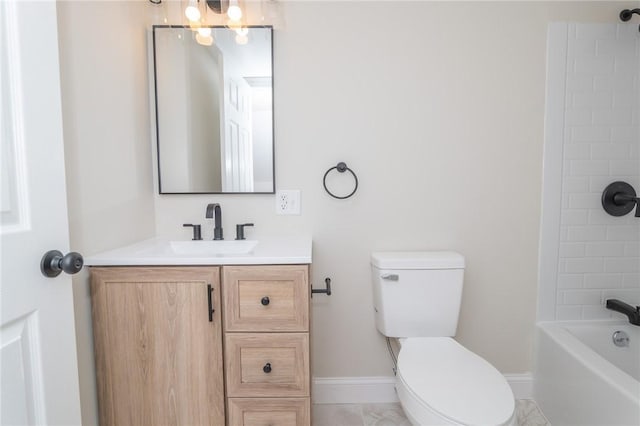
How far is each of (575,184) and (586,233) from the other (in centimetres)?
26

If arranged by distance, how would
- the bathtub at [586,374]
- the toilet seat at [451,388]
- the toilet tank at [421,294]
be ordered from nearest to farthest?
the toilet seat at [451,388]
the bathtub at [586,374]
the toilet tank at [421,294]

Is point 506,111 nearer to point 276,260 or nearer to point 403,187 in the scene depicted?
point 403,187

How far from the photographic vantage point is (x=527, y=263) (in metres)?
1.62

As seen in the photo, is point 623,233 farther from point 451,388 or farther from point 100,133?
point 100,133

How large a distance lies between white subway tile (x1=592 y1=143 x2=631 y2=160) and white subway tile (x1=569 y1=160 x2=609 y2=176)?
25 mm

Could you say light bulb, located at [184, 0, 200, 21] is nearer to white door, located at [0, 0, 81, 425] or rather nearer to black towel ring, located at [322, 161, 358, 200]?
white door, located at [0, 0, 81, 425]

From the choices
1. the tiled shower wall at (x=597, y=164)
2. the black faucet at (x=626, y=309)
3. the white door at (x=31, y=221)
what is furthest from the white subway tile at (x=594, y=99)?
the white door at (x=31, y=221)

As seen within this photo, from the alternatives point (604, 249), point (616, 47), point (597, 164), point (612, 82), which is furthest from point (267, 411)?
point (616, 47)

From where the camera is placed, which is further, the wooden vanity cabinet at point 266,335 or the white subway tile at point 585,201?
the white subway tile at point 585,201

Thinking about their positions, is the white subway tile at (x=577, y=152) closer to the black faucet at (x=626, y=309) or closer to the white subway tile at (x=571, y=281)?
the white subway tile at (x=571, y=281)

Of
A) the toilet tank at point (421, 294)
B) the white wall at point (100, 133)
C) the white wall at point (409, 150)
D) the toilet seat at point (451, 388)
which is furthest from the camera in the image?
the white wall at point (409, 150)

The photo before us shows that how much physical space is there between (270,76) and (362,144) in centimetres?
56

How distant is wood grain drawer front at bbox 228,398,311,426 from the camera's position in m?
1.15

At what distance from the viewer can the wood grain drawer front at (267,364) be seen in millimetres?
1132
